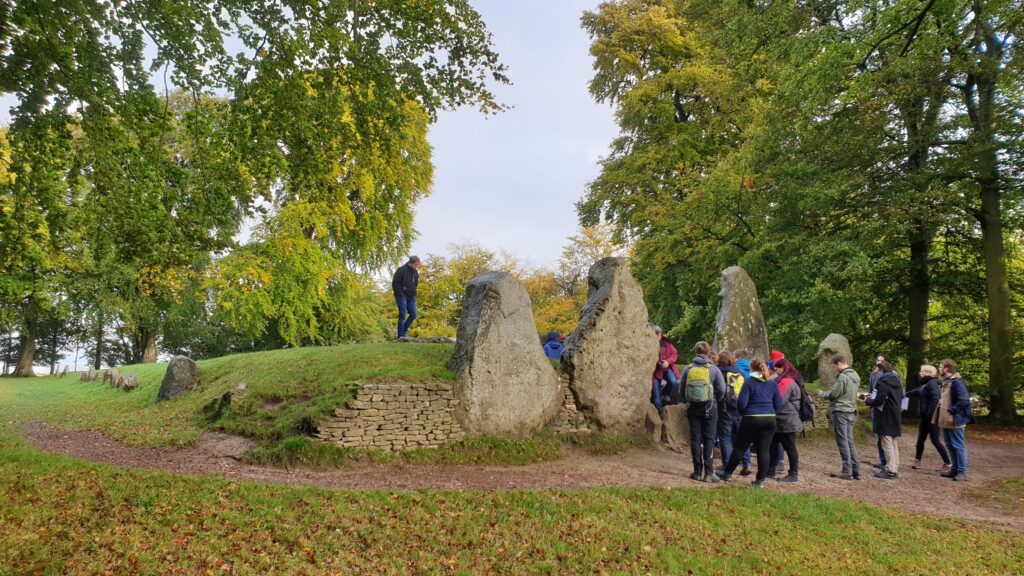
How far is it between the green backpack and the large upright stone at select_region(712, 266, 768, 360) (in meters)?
6.90

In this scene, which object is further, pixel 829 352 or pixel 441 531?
pixel 829 352

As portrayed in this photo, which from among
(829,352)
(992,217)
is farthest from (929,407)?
(992,217)

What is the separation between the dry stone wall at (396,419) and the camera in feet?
30.9

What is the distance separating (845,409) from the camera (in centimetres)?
1033

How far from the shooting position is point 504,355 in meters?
10.8

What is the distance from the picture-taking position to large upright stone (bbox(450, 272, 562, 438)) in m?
10.5

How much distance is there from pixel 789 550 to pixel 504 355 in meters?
5.68

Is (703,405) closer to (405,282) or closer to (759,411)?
(759,411)

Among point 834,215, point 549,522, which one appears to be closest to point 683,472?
point 549,522

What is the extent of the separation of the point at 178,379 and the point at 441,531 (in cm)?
1206

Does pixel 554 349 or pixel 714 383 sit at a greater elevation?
pixel 554 349

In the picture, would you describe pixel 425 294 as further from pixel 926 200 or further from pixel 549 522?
pixel 549 522

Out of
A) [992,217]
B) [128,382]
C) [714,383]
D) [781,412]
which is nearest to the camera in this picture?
[781,412]

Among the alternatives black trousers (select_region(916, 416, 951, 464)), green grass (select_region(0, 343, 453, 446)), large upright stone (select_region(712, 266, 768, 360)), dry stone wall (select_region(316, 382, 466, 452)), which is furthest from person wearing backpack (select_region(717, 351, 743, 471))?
large upright stone (select_region(712, 266, 768, 360))
